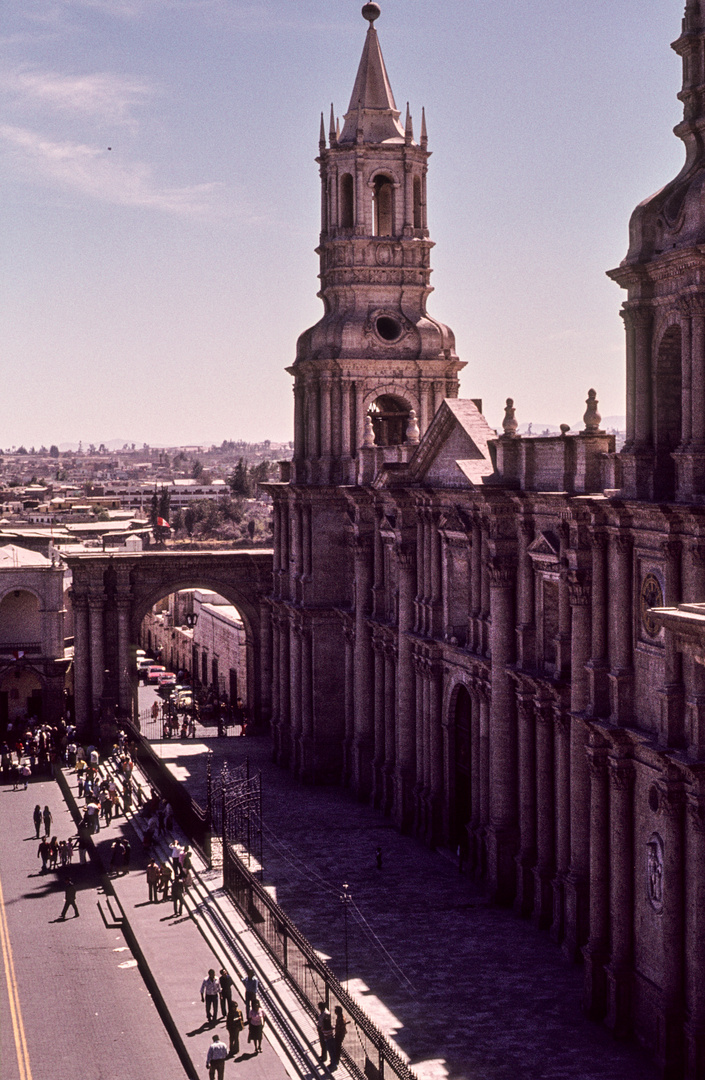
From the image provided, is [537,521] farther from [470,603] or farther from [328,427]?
[328,427]

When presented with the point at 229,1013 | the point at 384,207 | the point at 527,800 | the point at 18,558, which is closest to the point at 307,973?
the point at 229,1013

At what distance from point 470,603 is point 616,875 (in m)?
11.3

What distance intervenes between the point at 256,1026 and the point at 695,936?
8.13m

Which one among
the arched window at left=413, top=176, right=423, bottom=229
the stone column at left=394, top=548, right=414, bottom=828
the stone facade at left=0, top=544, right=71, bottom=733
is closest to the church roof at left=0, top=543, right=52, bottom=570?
the stone facade at left=0, top=544, right=71, bottom=733

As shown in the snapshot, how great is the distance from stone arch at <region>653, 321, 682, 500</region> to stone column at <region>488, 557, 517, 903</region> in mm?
8347

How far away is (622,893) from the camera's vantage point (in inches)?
1056

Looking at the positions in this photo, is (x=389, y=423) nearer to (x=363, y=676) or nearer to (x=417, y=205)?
(x=417, y=205)

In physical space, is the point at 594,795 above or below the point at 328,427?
below

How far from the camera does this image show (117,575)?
5553cm

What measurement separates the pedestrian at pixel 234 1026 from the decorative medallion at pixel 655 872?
7.67m

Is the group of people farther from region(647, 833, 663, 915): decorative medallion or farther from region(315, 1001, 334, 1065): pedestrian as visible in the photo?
region(647, 833, 663, 915): decorative medallion

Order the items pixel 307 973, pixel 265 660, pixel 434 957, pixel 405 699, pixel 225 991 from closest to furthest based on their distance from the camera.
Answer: pixel 225 991 < pixel 307 973 < pixel 434 957 < pixel 405 699 < pixel 265 660

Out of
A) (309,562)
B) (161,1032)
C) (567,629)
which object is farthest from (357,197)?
(161,1032)

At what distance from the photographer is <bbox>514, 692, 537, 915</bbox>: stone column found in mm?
33812
